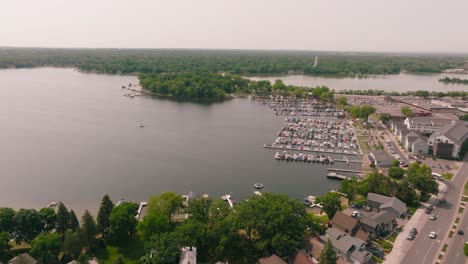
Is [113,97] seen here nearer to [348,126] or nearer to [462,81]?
[348,126]

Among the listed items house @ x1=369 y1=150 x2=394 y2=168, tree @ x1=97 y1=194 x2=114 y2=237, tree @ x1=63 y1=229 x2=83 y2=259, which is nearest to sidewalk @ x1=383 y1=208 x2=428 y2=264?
house @ x1=369 y1=150 x2=394 y2=168

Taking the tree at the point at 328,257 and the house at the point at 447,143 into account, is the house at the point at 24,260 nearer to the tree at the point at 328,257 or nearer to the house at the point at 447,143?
the tree at the point at 328,257

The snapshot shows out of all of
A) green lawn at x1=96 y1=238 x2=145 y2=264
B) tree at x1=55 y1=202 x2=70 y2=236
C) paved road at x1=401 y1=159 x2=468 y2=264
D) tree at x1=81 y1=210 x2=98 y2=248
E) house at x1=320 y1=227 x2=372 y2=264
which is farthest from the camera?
tree at x1=55 y1=202 x2=70 y2=236

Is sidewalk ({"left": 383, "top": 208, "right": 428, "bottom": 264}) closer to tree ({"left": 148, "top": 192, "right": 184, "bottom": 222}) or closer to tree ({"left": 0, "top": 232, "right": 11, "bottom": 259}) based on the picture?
tree ({"left": 148, "top": 192, "right": 184, "bottom": 222})

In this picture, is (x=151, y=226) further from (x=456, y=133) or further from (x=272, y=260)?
(x=456, y=133)

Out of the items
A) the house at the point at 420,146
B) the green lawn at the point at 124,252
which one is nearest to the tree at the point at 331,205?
the green lawn at the point at 124,252
